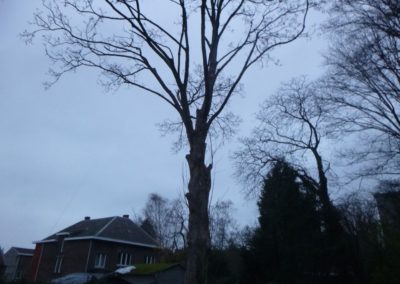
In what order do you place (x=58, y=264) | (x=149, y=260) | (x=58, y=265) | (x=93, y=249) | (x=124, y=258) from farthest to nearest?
(x=149, y=260) < (x=58, y=264) < (x=58, y=265) < (x=124, y=258) < (x=93, y=249)

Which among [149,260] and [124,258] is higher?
[149,260]

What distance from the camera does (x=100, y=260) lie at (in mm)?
35625

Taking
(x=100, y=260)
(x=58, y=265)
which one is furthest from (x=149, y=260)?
(x=58, y=265)

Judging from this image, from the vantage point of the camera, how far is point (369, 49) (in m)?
13.7

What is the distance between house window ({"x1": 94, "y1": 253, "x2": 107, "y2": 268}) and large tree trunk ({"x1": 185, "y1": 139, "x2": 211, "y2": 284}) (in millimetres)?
30349

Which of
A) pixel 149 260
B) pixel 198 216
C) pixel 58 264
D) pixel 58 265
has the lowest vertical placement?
pixel 198 216

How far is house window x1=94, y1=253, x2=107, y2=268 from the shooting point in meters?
35.1

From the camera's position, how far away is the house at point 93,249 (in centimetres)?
3547

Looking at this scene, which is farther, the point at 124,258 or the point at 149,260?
the point at 149,260

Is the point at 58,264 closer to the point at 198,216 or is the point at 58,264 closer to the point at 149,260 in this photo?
the point at 149,260

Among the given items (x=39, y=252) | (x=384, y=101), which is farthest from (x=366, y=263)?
(x=39, y=252)

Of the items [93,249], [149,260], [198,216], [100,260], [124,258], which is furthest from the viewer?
[149,260]

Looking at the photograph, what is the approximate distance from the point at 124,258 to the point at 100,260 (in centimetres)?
281

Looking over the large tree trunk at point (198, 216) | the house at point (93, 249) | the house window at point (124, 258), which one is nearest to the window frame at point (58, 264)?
the house at point (93, 249)
